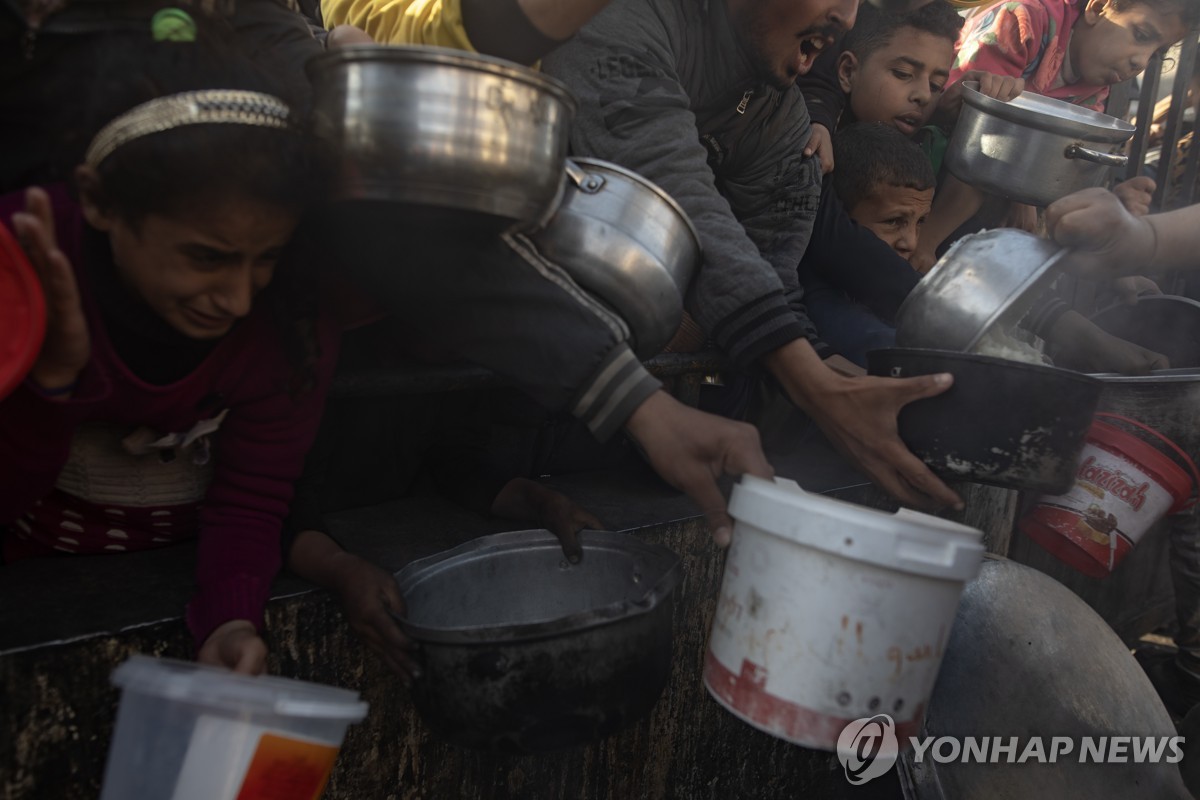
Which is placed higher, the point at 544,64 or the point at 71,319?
the point at 544,64

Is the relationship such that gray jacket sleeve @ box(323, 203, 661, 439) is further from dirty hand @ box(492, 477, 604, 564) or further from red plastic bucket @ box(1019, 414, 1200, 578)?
red plastic bucket @ box(1019, 414, 1200, 578)

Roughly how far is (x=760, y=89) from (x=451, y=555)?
1.65 meters

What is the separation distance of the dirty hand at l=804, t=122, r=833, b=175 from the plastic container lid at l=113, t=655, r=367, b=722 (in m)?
2.33

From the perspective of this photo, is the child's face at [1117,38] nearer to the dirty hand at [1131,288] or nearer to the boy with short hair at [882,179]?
the dirty hand at [1131,288]

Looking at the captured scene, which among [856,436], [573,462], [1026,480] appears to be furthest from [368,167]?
[573,462]

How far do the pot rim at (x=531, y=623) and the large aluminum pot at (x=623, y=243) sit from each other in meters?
0.43

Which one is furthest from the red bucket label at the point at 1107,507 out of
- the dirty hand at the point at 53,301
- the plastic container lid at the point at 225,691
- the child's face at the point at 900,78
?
the dirty hand at the point at 53,301

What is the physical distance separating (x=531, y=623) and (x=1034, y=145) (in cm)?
265

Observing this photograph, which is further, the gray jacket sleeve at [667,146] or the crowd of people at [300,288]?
the gray jacket sleeve at [667,146]

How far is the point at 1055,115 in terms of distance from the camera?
3072 millimetres

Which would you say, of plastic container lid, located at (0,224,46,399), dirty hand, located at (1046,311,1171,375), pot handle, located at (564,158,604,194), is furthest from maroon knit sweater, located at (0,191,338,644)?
dirty hand, located at (1046,311,1171,375)

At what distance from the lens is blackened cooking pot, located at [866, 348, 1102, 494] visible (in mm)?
1821

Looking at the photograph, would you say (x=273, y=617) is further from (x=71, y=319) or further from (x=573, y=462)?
(x=573, y=462)

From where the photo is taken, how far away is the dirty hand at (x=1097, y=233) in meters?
2.21
